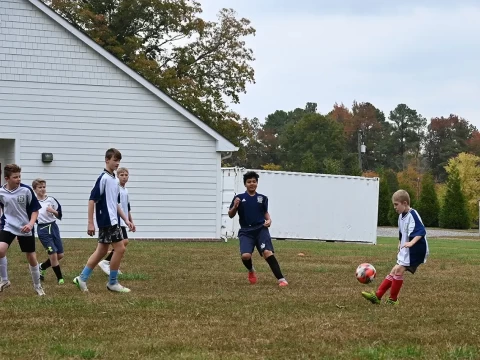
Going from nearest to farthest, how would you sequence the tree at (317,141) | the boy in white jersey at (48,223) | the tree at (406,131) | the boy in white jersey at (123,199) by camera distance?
the boy in white jersey at (48,223)
the boy in white jersey at (123,199)
the tree at (317,141)
the tree at (406,131)

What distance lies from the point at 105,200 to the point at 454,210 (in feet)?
192

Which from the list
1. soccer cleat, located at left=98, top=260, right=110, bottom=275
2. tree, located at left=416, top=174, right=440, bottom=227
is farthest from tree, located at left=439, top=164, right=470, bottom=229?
soccer cleat, located at left=98, top=260, right=110, bottom=275

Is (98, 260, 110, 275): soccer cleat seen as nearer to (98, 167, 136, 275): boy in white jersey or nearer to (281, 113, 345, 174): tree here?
(98, 167, 136, 275): boy in white jersey

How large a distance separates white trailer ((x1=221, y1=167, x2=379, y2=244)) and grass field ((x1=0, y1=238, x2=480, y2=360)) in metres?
17.9

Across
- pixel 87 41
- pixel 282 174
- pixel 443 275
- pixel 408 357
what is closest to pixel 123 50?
pixel 282 174

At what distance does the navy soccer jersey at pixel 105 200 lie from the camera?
11273 mm

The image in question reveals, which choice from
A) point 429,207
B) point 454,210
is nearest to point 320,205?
point 454,210

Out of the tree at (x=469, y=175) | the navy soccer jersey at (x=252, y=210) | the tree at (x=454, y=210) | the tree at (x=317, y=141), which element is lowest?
the tree at (x=454, y=210)

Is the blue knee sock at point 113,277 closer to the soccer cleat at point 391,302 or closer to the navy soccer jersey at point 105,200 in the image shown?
the navy soccer jersey at point 105,200

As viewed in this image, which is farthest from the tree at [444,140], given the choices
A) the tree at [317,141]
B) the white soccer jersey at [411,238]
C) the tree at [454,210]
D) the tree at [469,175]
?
the white soccer jersey at [411,238]

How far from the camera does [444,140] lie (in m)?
113


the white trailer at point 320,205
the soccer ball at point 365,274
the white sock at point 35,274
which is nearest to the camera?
the white sock at point 35,274

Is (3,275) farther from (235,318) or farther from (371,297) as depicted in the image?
(371,297)

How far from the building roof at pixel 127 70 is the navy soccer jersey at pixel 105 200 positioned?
15603 mm
